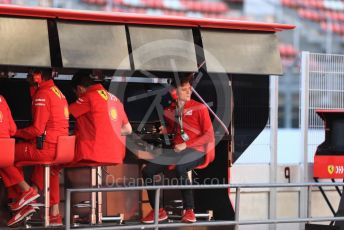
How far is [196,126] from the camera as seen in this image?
8.28 meters

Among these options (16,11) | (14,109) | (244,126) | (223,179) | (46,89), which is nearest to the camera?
(16,11)

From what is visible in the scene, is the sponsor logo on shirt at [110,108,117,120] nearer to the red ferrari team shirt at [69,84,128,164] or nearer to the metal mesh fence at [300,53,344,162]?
the red ferrari team shirt at [69,84,128,164]

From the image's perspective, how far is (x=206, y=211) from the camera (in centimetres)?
877

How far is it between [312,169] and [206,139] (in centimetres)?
299

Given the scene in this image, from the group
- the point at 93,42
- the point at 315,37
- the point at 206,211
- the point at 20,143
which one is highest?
the point at 315,37

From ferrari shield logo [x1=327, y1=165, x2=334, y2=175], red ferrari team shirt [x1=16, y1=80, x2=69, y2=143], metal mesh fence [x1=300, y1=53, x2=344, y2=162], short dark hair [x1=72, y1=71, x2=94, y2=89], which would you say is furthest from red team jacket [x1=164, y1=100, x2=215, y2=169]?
metal mesh fence [x1=300, y1=53, x2=344, y2=162]

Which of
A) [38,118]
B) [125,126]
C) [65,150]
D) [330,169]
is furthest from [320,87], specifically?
[38,118]

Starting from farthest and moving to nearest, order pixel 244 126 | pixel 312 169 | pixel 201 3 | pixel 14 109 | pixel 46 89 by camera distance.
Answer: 1. pixel 201 3
2. pixel 312 169
3. pixel 244 126
4. pixel 14 109
5. pixel 46 89

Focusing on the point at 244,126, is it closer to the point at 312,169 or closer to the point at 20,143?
the point at 312,169

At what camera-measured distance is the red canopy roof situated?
7.11 meters

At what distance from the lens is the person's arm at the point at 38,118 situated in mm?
7551

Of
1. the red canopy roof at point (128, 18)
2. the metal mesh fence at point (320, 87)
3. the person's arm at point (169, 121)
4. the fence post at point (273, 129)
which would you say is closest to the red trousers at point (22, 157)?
the red canopy roof at point (128, 18)

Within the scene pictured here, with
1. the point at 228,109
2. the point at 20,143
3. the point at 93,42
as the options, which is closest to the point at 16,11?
the point at 93,42

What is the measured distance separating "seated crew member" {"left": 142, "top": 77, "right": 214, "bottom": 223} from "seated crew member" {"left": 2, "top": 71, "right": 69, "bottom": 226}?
95 cm
